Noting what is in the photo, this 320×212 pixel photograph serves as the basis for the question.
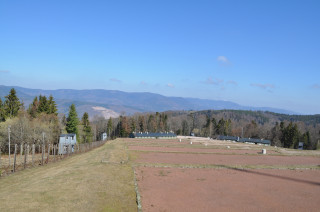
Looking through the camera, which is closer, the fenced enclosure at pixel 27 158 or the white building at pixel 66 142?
the fenced enclosure at pixel 27 158

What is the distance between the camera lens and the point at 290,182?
22.3m

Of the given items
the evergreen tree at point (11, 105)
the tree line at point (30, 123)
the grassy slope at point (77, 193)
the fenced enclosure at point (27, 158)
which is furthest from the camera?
the evergreen tree at point (11, 105)

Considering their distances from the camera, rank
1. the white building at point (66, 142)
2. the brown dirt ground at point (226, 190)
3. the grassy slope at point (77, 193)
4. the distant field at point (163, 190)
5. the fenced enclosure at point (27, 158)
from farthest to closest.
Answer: the white building at point (66, 142) < the fenced enclosure at point (27, 158) < the brown dirt ground at point (226, 190) < the distant field at point (163, 190) < the grassy slope at point (77, 193)

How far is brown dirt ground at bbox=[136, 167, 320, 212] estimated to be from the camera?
15.3 metres

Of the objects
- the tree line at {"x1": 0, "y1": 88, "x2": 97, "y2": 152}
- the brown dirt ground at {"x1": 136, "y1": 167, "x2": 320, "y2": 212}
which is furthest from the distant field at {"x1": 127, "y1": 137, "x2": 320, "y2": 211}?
the tree line at {"x1": 0, "y1": 88, "x2": 97, "y2": 152}

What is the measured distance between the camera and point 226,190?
18.6 metres

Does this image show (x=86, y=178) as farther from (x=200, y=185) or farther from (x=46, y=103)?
(x=46, y=103)

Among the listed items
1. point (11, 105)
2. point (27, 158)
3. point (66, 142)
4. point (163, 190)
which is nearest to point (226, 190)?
point (163, 190)

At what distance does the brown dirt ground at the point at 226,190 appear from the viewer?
15258 mm

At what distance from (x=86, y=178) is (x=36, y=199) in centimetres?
532

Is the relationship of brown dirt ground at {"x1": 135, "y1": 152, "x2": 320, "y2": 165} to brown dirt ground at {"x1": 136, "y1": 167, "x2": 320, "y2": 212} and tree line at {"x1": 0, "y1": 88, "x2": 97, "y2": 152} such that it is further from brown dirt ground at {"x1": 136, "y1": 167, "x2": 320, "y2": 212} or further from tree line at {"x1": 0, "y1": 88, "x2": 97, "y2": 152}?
tree line at {"x1": 0, "y1": 88, "x2": 97, "y2": 152}

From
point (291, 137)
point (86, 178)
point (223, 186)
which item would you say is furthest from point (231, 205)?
point (291, 137)

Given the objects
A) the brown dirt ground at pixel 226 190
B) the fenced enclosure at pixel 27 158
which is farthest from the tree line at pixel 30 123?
the brown dirt ground at pixel 226 190

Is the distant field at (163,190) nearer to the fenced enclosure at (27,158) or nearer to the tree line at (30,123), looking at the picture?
the fenced enclosure at (27,158)
